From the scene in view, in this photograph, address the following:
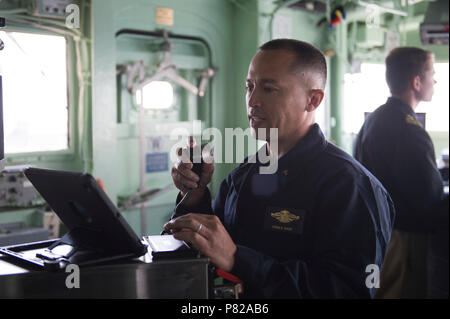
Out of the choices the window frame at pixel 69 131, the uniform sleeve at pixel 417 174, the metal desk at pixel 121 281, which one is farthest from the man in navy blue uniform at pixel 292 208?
the window frame at pixel 69 131

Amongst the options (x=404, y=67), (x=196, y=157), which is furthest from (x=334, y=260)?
(x=404, y=67)

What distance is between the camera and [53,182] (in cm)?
115

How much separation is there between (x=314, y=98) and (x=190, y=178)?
1.62 ft

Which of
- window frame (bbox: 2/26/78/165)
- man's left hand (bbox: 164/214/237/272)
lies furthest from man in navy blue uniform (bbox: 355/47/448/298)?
window frame (bbox: 2/26/78/165)

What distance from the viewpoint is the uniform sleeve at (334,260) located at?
47.9 inches

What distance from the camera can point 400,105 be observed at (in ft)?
9.21

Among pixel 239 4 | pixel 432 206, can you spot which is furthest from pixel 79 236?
pixel 239 4

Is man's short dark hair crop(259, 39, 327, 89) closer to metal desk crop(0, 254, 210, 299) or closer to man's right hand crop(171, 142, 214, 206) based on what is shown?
man's right hand crop(171, 142, 214, 206)

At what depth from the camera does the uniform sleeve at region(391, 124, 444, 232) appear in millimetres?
2646

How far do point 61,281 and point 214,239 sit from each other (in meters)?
0.36

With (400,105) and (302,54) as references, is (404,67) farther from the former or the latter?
(302,54)

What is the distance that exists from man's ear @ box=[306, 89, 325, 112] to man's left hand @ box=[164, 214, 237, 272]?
59cm

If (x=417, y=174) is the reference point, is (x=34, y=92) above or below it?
above

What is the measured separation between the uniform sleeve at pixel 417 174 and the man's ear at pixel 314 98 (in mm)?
1265
